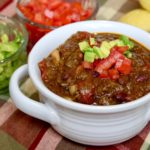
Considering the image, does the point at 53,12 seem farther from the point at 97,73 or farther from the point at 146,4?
the point at 97,73

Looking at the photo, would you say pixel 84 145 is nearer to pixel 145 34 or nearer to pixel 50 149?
pixel 50 149

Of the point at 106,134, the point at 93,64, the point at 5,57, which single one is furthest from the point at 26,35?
the point at 106,134

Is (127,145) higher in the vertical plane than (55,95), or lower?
lower

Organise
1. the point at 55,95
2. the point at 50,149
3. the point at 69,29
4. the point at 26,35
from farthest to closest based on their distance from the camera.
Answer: the point at 26,35
the point at 69,29
the point at 50,149
the point at 55,95

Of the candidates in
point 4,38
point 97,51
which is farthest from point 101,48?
point 4,38

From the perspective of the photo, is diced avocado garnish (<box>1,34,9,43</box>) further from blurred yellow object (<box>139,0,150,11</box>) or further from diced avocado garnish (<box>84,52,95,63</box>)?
blurred yellow object (<box>139,0,150,11</box>)

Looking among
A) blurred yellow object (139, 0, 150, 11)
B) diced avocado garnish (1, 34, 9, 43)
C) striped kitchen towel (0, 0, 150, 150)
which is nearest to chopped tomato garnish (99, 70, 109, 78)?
striped kitchen towel (0, 0, 150, 150)

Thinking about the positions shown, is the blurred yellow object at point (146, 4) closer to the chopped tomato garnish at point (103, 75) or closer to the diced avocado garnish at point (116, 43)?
the diced avocado garnish at point (116, 43)
